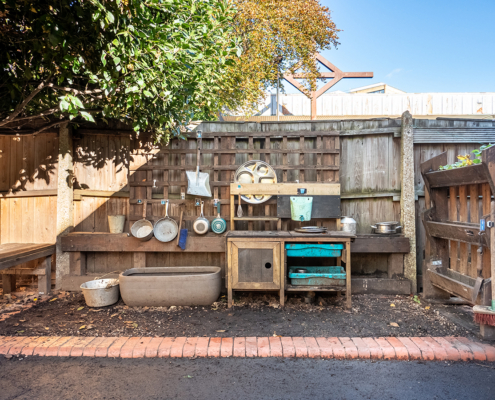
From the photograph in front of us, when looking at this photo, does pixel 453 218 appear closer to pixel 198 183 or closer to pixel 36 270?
pixel 198 183

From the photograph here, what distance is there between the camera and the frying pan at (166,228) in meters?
4.61

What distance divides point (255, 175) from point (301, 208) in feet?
Answer: 2.80

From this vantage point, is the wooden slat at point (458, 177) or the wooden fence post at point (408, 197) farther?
the wooden fence post at point (408, 197)

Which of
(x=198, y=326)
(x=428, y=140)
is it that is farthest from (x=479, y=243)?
(x=198, y=326)

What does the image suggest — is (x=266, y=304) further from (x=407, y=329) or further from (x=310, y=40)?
(x=310, y=40)

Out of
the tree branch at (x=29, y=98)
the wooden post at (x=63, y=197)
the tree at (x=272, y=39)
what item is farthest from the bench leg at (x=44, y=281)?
the tree at (x=272, y=39)

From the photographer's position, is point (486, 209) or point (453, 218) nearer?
point (486, 209)

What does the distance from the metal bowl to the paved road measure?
7.84 ft

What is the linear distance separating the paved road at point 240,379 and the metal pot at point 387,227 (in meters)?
2.02

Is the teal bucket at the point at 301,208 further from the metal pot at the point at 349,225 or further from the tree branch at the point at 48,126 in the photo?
the tree branch at the point at 48,126

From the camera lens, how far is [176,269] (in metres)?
4.44

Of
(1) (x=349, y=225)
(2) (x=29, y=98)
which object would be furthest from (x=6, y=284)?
(1) (x=349, y=225)

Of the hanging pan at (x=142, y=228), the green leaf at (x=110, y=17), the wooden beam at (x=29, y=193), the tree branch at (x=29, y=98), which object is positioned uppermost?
the green leaf at (x=110, y=17)

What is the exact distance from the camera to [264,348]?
2.91 metres
